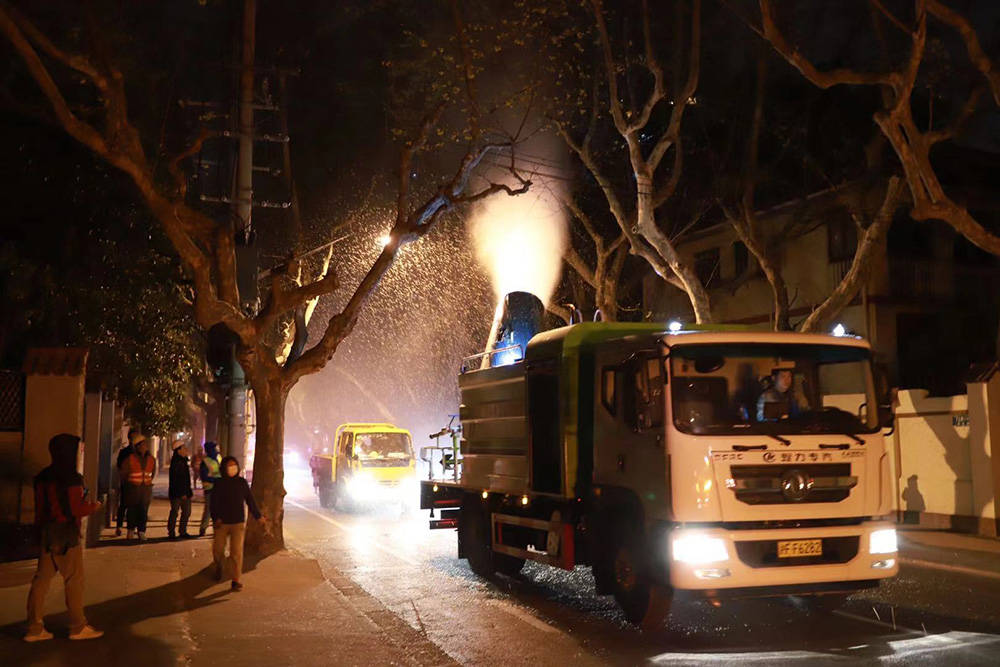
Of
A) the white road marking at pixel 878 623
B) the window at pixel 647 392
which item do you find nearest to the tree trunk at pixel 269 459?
the window at pixel 647 392

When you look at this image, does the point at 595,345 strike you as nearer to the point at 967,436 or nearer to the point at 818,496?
the point at 818,496

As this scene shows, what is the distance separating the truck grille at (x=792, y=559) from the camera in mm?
8845

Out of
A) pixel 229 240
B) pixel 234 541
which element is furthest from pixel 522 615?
pixel 229 240

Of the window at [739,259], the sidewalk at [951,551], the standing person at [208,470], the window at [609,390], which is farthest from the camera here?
the window at [739,259]

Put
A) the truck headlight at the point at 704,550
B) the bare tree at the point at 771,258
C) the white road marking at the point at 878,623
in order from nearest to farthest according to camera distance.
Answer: the truck headlight at the point at 704,550
the white road marking at the point at 878,623
the bare tree at the point at 771,258

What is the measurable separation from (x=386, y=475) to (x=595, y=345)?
16.4m

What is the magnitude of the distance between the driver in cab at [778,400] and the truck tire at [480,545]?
4663mm

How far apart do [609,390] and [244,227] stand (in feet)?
27.9

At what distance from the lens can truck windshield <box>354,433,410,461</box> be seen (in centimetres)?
2648

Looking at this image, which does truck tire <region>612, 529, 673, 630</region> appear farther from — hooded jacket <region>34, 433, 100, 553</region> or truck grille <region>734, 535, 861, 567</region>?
hooded jacket <region>34, 433, 100, 553</region>

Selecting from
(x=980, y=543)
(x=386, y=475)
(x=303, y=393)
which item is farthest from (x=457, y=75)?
(x=303, y=393)

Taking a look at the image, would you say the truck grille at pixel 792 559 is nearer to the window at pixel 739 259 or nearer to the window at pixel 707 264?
the window at pixel 739 259

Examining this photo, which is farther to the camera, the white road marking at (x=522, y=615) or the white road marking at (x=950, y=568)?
the white road marking at (x=950, y=568)

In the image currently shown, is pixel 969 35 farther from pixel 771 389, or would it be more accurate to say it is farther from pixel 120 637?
pixel 120 637
